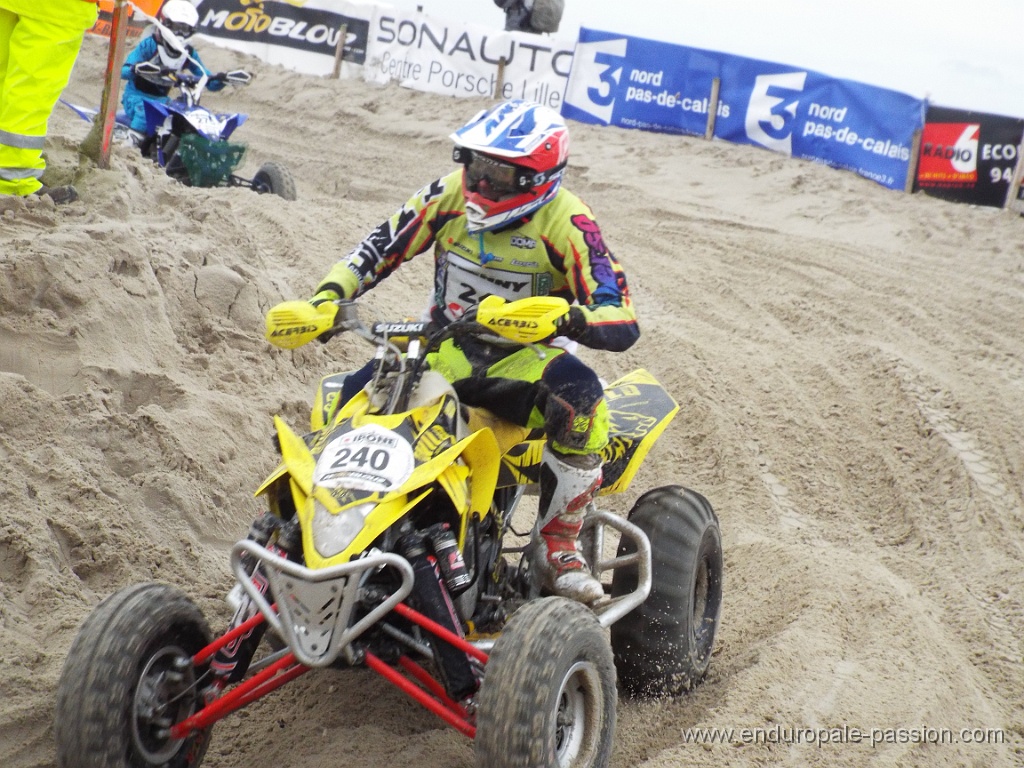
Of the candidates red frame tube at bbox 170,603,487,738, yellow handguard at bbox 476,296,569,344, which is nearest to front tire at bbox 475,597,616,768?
red frame tube at bbox 170,603,487,738

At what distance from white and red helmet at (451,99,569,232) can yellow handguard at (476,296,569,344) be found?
640mm

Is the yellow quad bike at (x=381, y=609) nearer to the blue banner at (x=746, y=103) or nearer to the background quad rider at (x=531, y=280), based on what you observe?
the background quad rider at (x=531, y=280)

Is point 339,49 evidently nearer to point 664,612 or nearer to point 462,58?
point 462,58

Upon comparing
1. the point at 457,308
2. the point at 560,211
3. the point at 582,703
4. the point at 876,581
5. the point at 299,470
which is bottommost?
the point at 876,581

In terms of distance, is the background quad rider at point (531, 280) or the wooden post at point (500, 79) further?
the wooden post at point (500, 79)

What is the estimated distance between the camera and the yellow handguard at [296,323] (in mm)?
3273

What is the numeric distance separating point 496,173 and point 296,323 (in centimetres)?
86

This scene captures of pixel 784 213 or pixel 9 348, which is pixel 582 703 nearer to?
pixel 9 348

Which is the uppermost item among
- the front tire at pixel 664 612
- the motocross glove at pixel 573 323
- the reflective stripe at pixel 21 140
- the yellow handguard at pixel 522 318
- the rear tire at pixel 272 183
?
the reflective stripe at pixel 21 140

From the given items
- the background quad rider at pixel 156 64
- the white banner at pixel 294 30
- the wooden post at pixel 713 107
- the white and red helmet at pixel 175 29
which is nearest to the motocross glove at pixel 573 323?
A: the background quad rider at pixel 156 64

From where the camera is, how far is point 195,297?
5.34 meters

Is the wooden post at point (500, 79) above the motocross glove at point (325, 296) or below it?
above

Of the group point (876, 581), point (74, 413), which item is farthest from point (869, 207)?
point (74, 413)

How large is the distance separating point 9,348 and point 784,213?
31.4ft
